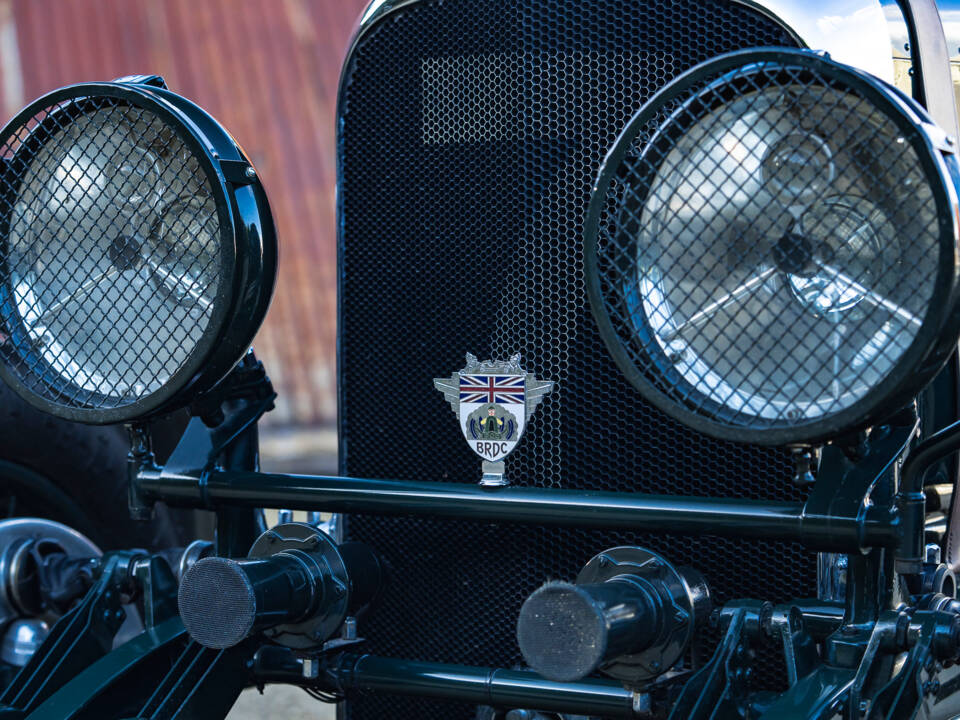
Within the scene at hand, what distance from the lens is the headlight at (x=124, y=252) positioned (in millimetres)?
1488

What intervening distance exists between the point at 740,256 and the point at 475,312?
0.48m

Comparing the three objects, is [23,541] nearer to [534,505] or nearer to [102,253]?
[102,253]

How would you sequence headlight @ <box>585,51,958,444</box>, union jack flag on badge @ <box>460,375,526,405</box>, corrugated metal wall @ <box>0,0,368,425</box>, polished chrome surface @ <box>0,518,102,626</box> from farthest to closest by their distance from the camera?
corrugated metal wall @ <box>0,0,368,425</box>, polished chrome surface @ <box>0,518,102,626</box>, union jack flag on badge @ <box>460,375,526,405</box>, headlight @ <box>585,51,958,444</box>

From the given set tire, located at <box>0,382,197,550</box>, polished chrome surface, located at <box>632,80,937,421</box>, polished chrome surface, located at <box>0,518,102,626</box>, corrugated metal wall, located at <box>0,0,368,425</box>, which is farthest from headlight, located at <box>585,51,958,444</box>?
corrugated metal wall, located at <box>0,0,368,425</box>

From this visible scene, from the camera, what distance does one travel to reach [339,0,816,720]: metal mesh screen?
5.12 ft

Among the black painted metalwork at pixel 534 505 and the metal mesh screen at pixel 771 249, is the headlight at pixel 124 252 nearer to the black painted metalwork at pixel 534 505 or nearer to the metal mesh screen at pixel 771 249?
the black painted metalwork at pixel 534 505

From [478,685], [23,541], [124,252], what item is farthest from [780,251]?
[23,541]

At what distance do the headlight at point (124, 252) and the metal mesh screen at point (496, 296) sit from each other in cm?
28

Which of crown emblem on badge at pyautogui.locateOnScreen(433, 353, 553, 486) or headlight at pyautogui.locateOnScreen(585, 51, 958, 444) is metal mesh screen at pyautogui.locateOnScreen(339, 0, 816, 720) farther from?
headlight at pyautogui.locateOnScreen(585, 51, 958, 444)

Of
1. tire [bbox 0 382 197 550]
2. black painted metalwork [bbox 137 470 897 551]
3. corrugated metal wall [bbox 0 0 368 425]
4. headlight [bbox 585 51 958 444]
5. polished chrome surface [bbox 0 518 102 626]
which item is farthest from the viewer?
corrugated metal wall [bbox 0 0 368 425]

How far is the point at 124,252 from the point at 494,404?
0.48 meters

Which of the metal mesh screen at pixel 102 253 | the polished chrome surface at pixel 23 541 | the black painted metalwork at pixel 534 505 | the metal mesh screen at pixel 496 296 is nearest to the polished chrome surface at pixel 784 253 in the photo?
the black painted metalwork at pixel 534 505

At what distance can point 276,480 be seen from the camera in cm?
161

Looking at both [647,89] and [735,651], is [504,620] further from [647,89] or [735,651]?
[647,89]
